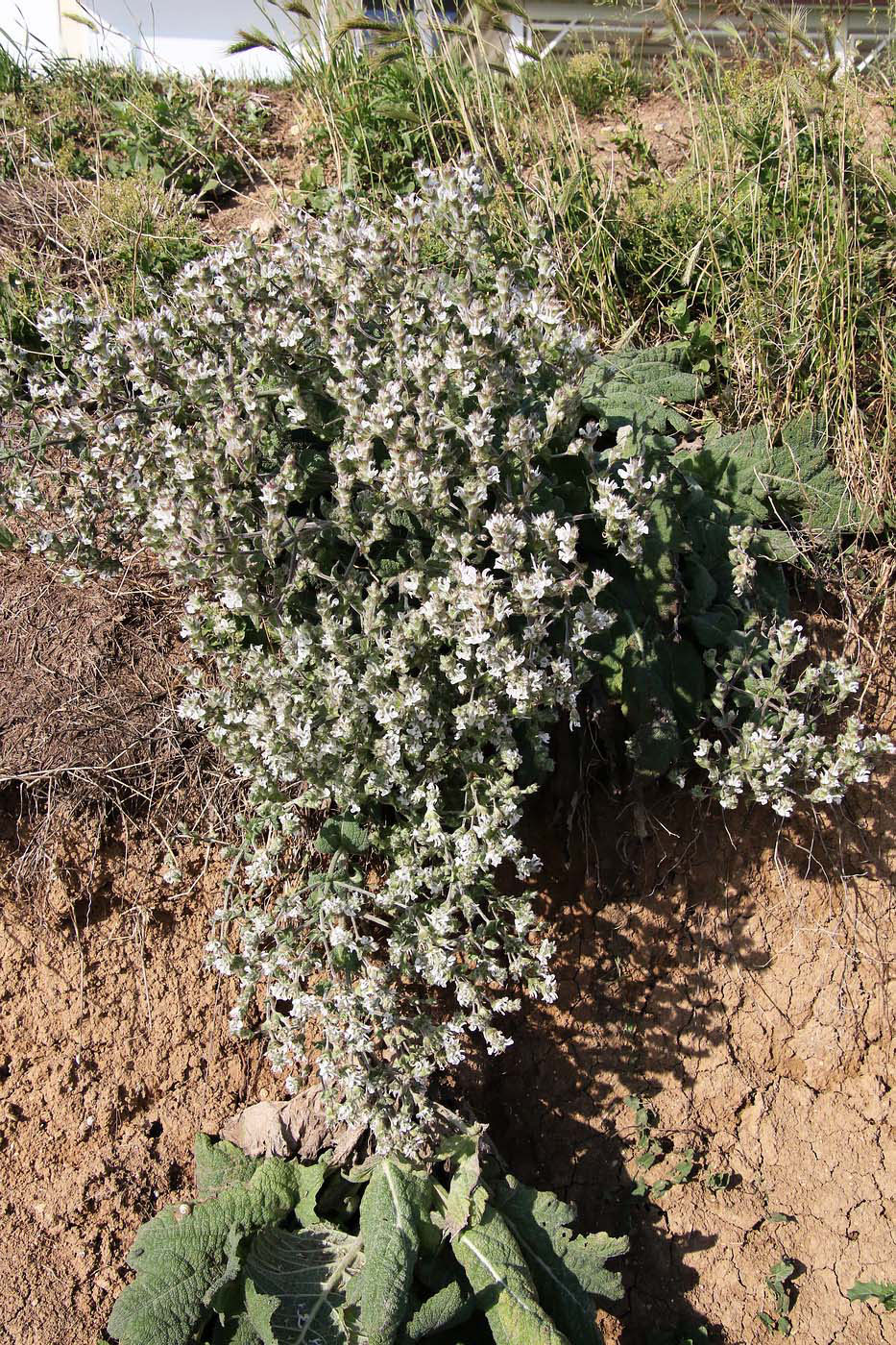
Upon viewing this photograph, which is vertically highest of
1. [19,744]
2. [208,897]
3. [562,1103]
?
[19,744]

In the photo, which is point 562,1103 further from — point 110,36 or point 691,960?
point 110,36

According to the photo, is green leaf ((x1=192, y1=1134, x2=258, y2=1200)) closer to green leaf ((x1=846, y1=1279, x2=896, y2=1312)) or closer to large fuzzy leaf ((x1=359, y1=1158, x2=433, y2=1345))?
large fuzzy leaf ((x1=359, y1=1158, x2=433, y2=1345))

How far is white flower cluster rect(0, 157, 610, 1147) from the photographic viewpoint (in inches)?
94.7

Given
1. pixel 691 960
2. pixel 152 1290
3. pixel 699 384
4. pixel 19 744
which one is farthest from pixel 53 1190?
pixel 699 384

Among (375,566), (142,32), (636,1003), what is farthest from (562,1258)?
(142,32)

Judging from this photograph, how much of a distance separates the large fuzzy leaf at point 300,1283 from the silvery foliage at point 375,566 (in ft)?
1.15

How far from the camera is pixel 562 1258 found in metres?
2.63

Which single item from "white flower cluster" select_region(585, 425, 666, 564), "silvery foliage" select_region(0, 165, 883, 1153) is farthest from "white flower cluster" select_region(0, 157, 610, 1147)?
"white flower cluster" select_region(585, 425, 666, 564)

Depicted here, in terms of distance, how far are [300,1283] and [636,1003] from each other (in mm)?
1260

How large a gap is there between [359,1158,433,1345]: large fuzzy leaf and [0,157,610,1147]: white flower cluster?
161 millimetres

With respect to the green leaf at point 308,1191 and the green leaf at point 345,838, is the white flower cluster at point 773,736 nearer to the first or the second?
the green leaf at point 345,838

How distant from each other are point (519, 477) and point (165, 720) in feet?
4.33

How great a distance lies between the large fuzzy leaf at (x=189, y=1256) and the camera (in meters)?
2.40

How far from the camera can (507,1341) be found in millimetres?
2406
